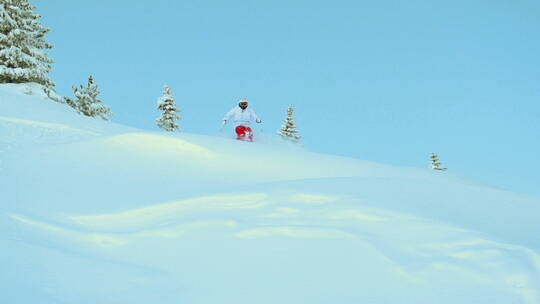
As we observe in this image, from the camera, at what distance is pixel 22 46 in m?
19.0

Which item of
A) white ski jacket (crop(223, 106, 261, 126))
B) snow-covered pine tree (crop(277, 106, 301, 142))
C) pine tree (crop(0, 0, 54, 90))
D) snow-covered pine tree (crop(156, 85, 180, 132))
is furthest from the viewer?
snow-covered pine tree (crop(277, 106, 301, 142))

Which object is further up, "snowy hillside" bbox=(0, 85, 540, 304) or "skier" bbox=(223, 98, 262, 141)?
"skier" bbox=(223, 98, 262, 141)

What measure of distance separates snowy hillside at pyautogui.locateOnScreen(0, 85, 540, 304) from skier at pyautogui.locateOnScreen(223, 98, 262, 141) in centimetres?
641

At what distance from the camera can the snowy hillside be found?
2730 millimetres

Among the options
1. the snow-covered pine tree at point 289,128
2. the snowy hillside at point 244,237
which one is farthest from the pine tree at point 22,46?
the snow-covered pine tree at point 289,128

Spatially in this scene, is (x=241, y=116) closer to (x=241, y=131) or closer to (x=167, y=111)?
(x=241, y=131)

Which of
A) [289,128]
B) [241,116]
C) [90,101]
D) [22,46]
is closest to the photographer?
[241,116]

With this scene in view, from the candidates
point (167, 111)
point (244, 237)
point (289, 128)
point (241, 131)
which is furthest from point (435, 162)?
point (244, 237)

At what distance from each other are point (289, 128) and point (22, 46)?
20.0 meters

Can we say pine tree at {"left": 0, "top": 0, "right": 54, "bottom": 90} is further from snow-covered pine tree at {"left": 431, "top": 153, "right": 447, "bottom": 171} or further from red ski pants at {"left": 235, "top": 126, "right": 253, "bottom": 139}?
snow-covered pine tree at {"left": 431, "top": 153, "right": 447, "bottom": 171}

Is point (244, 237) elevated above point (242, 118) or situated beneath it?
situated beneath

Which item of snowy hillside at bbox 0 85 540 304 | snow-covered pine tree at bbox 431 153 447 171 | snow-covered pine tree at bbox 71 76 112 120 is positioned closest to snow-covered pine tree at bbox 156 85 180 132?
snow-covered pine tree at bbox 71 76 112 120

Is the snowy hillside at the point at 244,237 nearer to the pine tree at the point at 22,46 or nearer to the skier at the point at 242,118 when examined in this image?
the skier at the point at 242,118

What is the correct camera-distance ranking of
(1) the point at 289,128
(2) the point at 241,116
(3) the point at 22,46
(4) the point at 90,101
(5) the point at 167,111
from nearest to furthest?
(2) the point at 241,116 → (3) the point at 22,46 → (4) the point at 90,101 → (5) the point at 167,111 → (1) the point at 289,128
